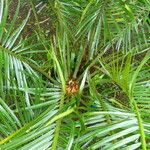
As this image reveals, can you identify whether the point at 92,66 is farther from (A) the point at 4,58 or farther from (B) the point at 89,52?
(A) the point at 4,58

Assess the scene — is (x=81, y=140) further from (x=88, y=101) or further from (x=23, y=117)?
(x=88, y=101)

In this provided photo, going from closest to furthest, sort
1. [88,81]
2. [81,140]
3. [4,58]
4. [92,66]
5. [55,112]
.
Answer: [81,140] < [55,112] < [4,58] < [88,81] < [92,66]

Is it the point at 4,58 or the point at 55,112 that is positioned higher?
the point at 4,58

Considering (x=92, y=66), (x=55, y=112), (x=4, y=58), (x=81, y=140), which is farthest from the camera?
(x=92, y=66)

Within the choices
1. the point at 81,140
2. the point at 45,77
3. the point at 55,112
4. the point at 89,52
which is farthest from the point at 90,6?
the point at 81,140

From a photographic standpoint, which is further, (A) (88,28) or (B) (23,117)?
(A) (88,28)

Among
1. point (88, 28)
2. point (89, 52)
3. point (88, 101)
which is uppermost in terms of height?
point (88, 28)

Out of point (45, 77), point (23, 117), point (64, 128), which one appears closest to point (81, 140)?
point (64, 128)
